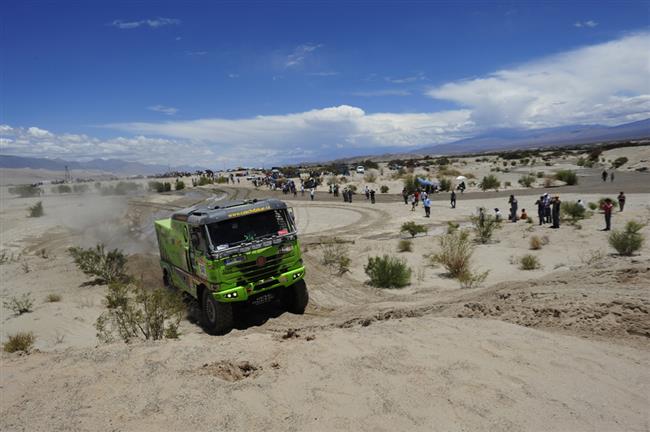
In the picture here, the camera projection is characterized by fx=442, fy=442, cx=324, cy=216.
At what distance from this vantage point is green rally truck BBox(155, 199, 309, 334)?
1030 centimetres

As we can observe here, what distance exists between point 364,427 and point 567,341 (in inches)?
147

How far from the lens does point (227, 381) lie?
6.00 m

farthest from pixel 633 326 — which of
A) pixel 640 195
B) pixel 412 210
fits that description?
pixel 640 195

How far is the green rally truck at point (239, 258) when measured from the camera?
1030 centimetres

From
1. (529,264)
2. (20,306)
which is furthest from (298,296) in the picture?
(20,306)

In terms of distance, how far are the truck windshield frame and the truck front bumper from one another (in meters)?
0.98

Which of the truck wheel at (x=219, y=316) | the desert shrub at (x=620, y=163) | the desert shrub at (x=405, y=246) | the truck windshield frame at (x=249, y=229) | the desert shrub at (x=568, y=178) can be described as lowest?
the desert shrub at (x=405, y=246)

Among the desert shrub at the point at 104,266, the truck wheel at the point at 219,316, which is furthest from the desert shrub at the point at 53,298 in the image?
the truck wheel at the point at 219,316

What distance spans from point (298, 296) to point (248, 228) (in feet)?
7.75

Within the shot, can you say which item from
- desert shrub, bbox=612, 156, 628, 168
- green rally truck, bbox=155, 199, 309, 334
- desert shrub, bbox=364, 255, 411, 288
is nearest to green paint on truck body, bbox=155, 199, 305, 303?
green rally truck, bbox=155, 199, 309, 334

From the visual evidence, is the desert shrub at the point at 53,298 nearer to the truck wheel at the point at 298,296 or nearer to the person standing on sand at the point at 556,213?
the truck wheel at the point at 298,296

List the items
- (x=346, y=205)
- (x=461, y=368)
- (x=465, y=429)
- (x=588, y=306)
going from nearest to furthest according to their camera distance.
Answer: (x=465, y=429) → (x=461, y=368) → (x=588, y=306) → (x=346, y=205)

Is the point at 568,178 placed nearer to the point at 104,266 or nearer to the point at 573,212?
the point at 573,212

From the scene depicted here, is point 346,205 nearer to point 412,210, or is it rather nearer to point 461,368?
point 412,210
